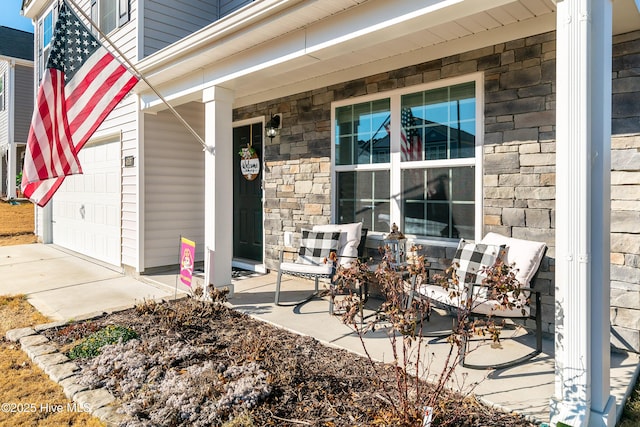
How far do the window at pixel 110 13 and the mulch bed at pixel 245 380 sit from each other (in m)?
4.70

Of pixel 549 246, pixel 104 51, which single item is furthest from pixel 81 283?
pixel 549 246

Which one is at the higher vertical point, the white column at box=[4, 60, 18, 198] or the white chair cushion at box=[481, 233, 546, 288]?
the white column at box=[4, 60, 18, 198]

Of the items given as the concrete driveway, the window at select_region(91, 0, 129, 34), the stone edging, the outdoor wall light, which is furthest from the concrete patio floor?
the window at select_region(91, 0, 129, 34)

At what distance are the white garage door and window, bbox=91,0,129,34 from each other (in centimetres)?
184

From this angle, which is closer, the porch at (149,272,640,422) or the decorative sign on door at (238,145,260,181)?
the porch at (149,272,640,422)

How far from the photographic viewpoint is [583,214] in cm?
196

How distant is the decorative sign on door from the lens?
5902 millimetres

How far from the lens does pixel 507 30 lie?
3.27 meters

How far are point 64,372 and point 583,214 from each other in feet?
10.6

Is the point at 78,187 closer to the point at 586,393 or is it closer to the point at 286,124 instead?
the point at 286,124

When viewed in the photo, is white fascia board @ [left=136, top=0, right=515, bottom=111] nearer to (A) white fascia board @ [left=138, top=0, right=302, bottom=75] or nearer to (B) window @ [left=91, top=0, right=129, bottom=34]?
(A) white fascia board @ [left=138, top=0, right=302, bottom=75]

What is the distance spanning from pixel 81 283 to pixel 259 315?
2.96 metres

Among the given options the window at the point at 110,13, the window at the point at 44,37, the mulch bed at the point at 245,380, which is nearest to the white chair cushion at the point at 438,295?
the mulch bed at the point at 245,380

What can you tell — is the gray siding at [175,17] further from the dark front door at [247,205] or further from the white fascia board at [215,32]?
the dark front door at [247,205]
